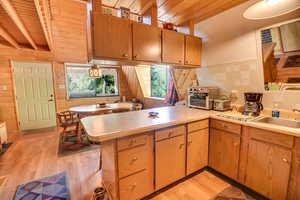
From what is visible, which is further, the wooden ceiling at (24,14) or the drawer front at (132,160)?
the wooden ceiling at (24,14)

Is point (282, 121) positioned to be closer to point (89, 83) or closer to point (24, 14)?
point (24, 14)

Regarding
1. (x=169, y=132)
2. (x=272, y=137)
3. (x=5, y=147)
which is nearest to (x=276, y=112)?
(x=272, y=137)

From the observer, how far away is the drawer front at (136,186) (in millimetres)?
1375

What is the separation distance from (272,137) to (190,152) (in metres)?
0.88

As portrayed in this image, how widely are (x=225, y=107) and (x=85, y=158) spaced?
2.56m

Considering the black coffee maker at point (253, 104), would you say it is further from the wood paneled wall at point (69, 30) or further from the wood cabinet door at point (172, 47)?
the wood paneled wall at point (69, 30)

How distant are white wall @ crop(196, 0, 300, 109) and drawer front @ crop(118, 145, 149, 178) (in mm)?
1781

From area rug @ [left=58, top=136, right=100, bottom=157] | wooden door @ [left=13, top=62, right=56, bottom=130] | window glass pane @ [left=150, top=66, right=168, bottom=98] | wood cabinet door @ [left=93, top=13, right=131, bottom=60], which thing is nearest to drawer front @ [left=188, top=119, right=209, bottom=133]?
wood cabinet door @ [left=93, top=13, right=131, bottom=60]

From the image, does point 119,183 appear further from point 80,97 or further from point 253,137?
point 80,97

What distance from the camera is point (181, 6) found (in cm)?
186

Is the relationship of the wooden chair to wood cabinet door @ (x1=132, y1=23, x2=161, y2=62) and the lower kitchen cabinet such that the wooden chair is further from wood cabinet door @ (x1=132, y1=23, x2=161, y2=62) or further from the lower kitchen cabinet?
the lower kitchen cabinet

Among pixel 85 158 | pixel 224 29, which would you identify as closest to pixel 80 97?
pixel 85 158

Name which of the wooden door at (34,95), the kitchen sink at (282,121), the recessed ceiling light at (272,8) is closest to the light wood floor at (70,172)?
the kitchen sink at (282,121)

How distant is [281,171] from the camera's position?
139 centimetres
